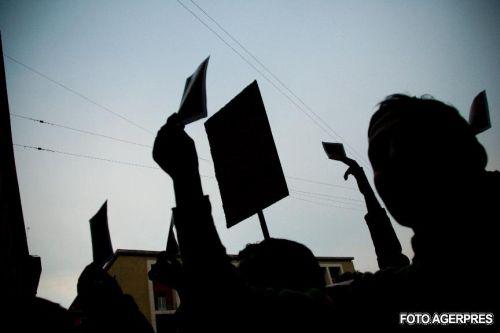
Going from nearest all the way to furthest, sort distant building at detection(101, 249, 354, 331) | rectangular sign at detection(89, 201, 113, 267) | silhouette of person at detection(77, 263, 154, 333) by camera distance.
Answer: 1. silhouette of person at detection(77, 263, 154, 333)
2. rectangular sign at detection(89, 201, 113, 267)
3. distant building at detection(101, 249, 354, 331)

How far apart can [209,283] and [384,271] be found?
2.97ft

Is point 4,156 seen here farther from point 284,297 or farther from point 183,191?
point 284,297

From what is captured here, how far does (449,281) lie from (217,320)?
2.66ft

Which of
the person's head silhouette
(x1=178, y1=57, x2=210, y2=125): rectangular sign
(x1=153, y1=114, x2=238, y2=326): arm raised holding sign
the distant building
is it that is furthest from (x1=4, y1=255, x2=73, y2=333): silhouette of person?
the distant building

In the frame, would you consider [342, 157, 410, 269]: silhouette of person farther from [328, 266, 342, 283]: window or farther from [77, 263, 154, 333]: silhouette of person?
[328, 266, 342, 283]: window

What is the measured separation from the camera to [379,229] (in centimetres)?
249

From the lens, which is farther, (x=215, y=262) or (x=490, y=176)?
(x=490, y=176)

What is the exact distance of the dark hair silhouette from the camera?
1026 mm

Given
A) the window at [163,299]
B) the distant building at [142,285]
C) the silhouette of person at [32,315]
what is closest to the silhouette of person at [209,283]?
the silhouette of person at [32,315]

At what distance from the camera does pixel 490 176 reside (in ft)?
3.00

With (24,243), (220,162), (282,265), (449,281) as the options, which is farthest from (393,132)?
(24,243)

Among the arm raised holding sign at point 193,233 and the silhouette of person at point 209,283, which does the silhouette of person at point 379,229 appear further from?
the arm raised holding sign at point 193,233

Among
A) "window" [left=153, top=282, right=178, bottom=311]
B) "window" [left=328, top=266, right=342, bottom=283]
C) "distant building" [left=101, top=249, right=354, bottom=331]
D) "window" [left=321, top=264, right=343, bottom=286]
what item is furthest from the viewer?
"window" [left=328, top=266, right=342, bottom=283]

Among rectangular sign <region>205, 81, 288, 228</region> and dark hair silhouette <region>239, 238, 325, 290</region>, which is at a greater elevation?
rectangular sign <region>205, 81, 288, 228</region>
